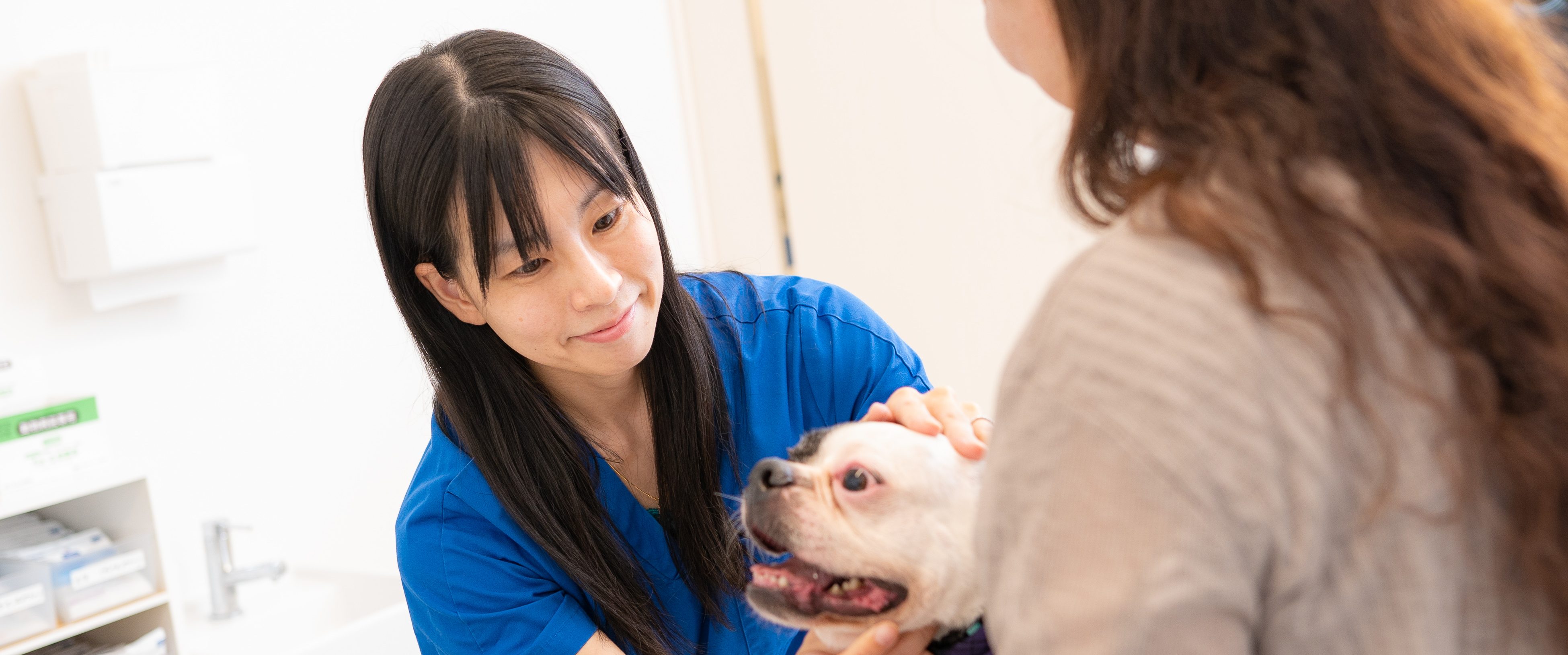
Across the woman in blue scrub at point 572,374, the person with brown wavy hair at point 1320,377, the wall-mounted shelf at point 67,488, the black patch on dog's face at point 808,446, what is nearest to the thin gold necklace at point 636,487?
the woman in blue scrub at point 572,374

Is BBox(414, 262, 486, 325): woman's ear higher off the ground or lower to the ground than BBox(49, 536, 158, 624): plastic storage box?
higher

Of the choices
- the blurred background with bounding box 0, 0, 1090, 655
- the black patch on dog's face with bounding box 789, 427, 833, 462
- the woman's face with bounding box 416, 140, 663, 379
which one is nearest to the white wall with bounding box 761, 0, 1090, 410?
the blurred background with bounding box 0, 0, 1090, 655

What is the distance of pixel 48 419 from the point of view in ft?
6.09

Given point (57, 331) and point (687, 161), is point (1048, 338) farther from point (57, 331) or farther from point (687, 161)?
point (687, 161)

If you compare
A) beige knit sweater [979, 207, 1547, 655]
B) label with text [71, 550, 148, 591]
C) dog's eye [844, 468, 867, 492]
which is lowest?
label with text [71, 550, 148, 591]

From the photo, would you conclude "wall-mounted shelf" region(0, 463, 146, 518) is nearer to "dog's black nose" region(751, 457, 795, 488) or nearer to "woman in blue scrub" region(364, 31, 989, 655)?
"woman in blue scrub" region(364, 31, 989, 655)

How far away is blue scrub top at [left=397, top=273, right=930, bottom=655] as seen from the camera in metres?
1.25

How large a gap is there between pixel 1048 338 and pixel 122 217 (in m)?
1.98

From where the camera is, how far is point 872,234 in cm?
338

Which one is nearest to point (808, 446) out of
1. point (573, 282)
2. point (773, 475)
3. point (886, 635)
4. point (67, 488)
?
point (773, 475)

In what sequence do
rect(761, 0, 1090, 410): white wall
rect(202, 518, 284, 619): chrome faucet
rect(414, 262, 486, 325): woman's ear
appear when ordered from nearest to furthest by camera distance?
rect(414, 262, 486, 325): woman's ear, rect(202, 518, 284, 619): chrome faucet, rect(761, 0, 1090, 410): white wall

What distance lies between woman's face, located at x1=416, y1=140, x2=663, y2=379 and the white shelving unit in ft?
3.32

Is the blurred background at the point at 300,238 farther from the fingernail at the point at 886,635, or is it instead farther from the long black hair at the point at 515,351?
the fingernail at the point at 886,635

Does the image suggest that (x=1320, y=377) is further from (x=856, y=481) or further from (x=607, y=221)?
(x=607, y=221)
